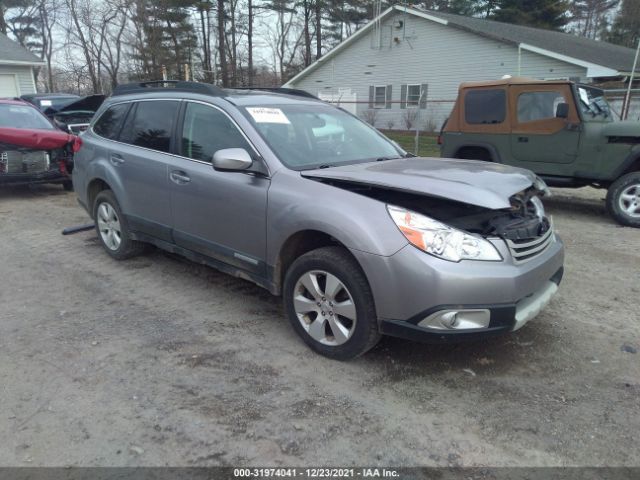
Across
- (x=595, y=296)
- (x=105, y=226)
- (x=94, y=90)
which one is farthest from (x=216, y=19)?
(x=595, y=296)

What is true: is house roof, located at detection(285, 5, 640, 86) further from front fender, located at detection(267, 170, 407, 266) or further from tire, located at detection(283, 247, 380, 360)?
tire, located at detection(283, 247, 380, 360)

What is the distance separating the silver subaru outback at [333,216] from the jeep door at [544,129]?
420 cm

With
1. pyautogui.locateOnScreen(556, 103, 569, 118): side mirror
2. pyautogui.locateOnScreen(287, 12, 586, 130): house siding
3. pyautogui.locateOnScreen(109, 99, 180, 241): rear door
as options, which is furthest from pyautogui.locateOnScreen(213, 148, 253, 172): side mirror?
pyautogui.locateOnScreen(287, 12, 586, 130): house siding

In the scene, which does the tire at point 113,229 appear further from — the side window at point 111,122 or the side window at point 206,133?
the side window at point 206,133

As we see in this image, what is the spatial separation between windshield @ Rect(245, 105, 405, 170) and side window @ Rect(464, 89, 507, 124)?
4277 mm

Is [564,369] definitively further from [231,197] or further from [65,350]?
[65,350]

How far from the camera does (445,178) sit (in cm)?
329

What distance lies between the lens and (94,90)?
4016 centimetres

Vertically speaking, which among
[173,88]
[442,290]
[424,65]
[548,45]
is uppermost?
[548,45]

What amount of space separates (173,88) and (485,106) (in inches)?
220

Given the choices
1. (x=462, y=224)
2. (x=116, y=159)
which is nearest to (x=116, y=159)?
(x=116, y=159)

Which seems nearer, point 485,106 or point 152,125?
point 152,125

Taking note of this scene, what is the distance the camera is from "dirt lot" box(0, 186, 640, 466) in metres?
2.56

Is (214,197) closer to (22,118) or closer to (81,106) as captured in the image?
(22,118)
